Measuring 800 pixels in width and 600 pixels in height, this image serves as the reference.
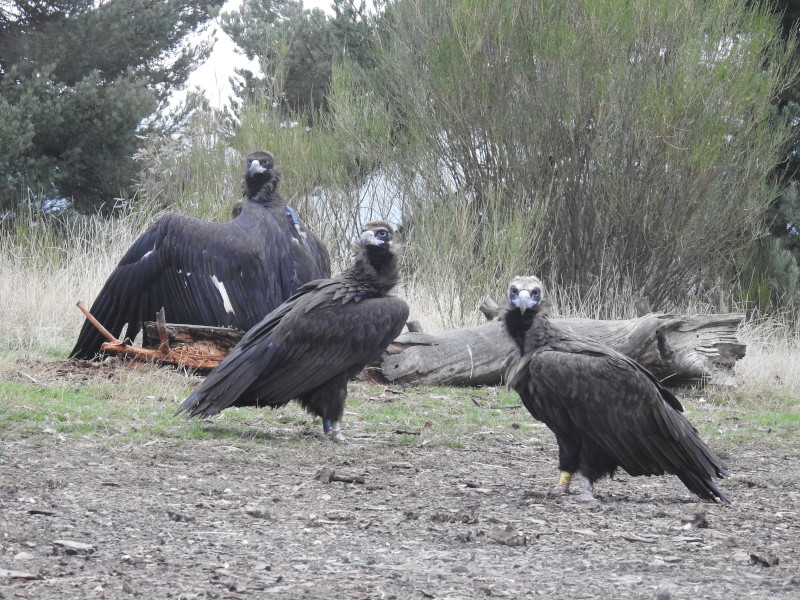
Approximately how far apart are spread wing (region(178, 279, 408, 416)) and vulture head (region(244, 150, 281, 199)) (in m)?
2.17

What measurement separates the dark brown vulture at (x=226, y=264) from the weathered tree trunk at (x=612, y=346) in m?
1.05

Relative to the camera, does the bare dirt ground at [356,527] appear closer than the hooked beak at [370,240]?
Yes

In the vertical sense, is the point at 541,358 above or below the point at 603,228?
below

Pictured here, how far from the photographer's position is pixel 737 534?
405 cm

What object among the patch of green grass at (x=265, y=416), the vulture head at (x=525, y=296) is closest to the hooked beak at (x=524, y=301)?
the vulture head at (x=525, y=296)

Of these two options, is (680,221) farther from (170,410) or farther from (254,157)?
(170,410)

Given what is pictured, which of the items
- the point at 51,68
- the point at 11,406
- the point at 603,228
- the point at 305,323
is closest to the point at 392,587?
the point at 305,323

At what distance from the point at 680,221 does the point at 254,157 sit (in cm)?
753

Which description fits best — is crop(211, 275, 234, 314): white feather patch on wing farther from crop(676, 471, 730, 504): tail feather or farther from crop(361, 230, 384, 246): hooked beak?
crop(676, 471, 730, 504): tail feather

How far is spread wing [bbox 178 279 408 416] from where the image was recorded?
5719 mm

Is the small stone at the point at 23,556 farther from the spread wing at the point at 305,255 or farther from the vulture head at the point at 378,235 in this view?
the spread wing at the point at 305,255

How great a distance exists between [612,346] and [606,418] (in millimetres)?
4035

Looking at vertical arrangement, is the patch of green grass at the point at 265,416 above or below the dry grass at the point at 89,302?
below

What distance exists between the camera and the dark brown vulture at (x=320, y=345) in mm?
5750
